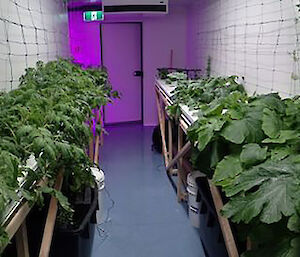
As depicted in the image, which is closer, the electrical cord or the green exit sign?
the electrical cord

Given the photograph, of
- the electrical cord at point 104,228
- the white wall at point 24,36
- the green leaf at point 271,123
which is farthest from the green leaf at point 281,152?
the electrical cord at point 104,228

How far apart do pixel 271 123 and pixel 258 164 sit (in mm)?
264

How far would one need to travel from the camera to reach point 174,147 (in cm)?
418

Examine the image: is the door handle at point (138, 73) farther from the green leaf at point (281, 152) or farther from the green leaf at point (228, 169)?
the green leaf at point (281, 152)

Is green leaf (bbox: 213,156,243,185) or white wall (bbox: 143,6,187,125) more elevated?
white wall (bbox: 143,6,187,125)

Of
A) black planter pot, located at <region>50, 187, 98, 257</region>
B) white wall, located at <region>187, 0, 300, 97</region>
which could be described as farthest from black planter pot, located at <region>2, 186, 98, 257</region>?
white wall, located at <region>187, 0, 300, 97</region>

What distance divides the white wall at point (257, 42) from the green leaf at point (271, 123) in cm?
80

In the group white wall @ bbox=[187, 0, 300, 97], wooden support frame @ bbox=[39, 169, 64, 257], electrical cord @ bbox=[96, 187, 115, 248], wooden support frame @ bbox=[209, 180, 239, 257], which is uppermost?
white wall @ bbox=[187, 0, 300, 97]

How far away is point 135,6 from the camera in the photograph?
5.26 metres

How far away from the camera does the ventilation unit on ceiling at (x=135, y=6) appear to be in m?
5.24

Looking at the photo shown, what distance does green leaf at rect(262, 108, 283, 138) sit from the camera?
147 centimetres

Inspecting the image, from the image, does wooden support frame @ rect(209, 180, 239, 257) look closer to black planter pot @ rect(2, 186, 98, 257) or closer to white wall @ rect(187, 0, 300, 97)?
black planter pot @ rect(2, 186, 98, 257)

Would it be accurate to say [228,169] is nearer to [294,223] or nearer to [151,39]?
[294,223]

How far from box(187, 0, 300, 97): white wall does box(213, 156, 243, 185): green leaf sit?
41.4 inches
